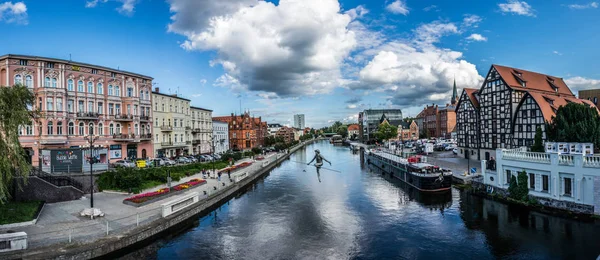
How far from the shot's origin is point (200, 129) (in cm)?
6303

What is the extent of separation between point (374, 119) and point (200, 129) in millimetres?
91266

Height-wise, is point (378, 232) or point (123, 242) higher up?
point (123, 242)

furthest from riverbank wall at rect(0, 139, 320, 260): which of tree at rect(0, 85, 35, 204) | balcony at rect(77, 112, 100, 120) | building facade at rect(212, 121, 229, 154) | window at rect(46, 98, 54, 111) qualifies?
building facade at rect(212, 121, 229, 154)

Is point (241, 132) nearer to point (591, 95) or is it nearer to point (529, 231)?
point (591, 95)

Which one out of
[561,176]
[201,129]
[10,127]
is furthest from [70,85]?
[561,176]

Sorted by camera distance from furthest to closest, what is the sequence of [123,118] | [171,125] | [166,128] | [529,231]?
[171,125], [166,128], [123,118], [529,231]

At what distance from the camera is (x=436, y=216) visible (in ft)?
79.0

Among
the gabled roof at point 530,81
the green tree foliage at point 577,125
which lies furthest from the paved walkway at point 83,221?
the gabled roof at point 530,81

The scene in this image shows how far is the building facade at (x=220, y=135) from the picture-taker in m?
72.0

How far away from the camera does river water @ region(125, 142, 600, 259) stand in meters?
17.0

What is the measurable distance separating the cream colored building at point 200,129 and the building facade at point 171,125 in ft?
6.33

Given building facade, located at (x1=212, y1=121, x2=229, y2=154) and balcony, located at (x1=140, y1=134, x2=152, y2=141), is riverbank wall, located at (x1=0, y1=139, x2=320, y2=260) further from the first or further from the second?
building facade, located at (x1=212, y1=121, x2=229, y2=154)

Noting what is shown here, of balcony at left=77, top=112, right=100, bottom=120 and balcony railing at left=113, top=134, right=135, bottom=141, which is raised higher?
balcony at left=77, top=112, right=100, bottom=120

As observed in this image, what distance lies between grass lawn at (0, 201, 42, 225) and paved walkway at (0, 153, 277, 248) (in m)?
0.58
